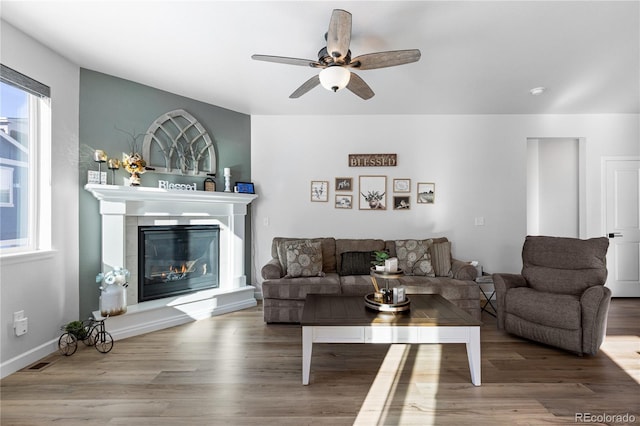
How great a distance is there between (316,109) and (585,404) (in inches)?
151

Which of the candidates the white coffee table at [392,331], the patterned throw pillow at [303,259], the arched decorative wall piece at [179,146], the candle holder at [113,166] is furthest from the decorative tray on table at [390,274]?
the candle holder at [113,166]

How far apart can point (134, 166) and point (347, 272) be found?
2612 millimetres

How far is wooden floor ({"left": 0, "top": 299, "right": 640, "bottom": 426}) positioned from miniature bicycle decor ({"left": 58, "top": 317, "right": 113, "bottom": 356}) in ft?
0.26

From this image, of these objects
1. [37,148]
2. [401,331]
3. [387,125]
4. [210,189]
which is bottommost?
[401,331]

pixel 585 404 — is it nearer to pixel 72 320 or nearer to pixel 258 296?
pixel 258 296

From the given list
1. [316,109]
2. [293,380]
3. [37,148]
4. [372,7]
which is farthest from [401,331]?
[37,148]

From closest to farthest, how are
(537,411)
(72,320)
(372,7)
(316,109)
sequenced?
(537,411) → (372,7) → (72,320) → (316,109)

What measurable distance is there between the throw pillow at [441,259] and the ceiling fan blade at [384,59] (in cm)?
240

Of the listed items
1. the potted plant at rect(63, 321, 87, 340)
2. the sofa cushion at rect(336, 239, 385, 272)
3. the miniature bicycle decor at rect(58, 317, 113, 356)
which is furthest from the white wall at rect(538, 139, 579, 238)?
the potted plant at rect(63, 321, 87, 340)

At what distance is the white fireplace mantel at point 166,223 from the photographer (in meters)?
3.08

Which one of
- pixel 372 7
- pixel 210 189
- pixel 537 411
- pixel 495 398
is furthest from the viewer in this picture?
pixel 210 189

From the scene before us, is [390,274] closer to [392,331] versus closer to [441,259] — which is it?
[392,331]

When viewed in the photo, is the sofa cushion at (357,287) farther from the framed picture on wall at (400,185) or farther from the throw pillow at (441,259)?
the framed picture on wall at (400,185)

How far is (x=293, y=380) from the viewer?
2.23 m
